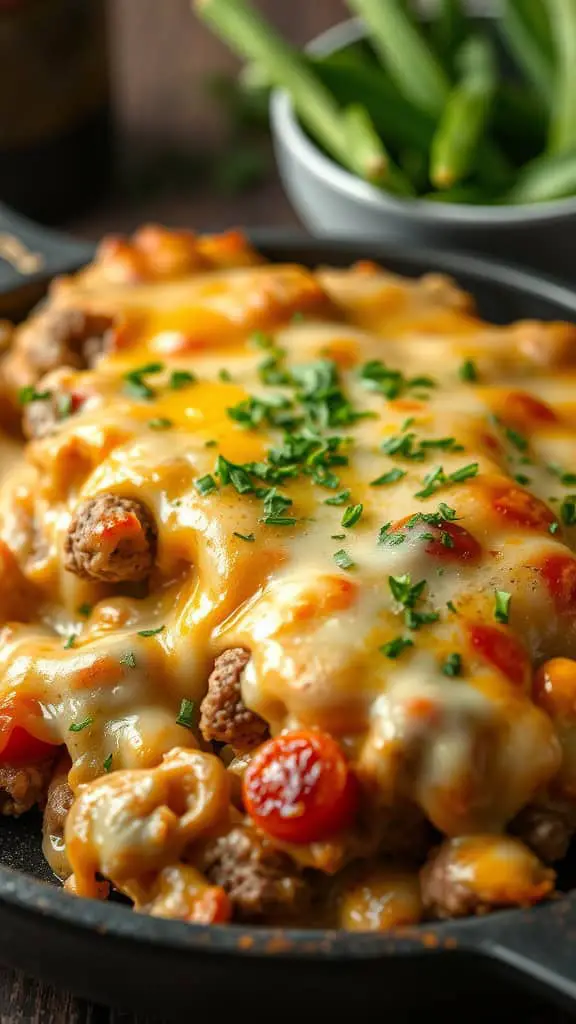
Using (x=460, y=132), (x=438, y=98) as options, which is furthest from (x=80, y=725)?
(x=438, y=98)

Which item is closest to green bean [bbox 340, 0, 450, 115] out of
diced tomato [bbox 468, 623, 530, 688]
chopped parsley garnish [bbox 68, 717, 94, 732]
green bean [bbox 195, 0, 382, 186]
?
green bean [bbox 195, 0, 382, 186]

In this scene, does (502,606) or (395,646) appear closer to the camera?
(395,646)

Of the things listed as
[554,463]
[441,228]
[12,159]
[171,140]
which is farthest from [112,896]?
[171,140]

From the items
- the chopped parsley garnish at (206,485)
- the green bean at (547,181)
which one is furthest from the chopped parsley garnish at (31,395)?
the green bean at (547,181)

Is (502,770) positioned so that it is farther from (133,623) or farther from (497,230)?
(497,230)

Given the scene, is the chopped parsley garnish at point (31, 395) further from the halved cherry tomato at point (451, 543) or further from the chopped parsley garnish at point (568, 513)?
the chopped parsley garnish at point (568, 513)

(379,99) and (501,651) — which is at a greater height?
(501,651)

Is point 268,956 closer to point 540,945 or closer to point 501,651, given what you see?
point 540,945
